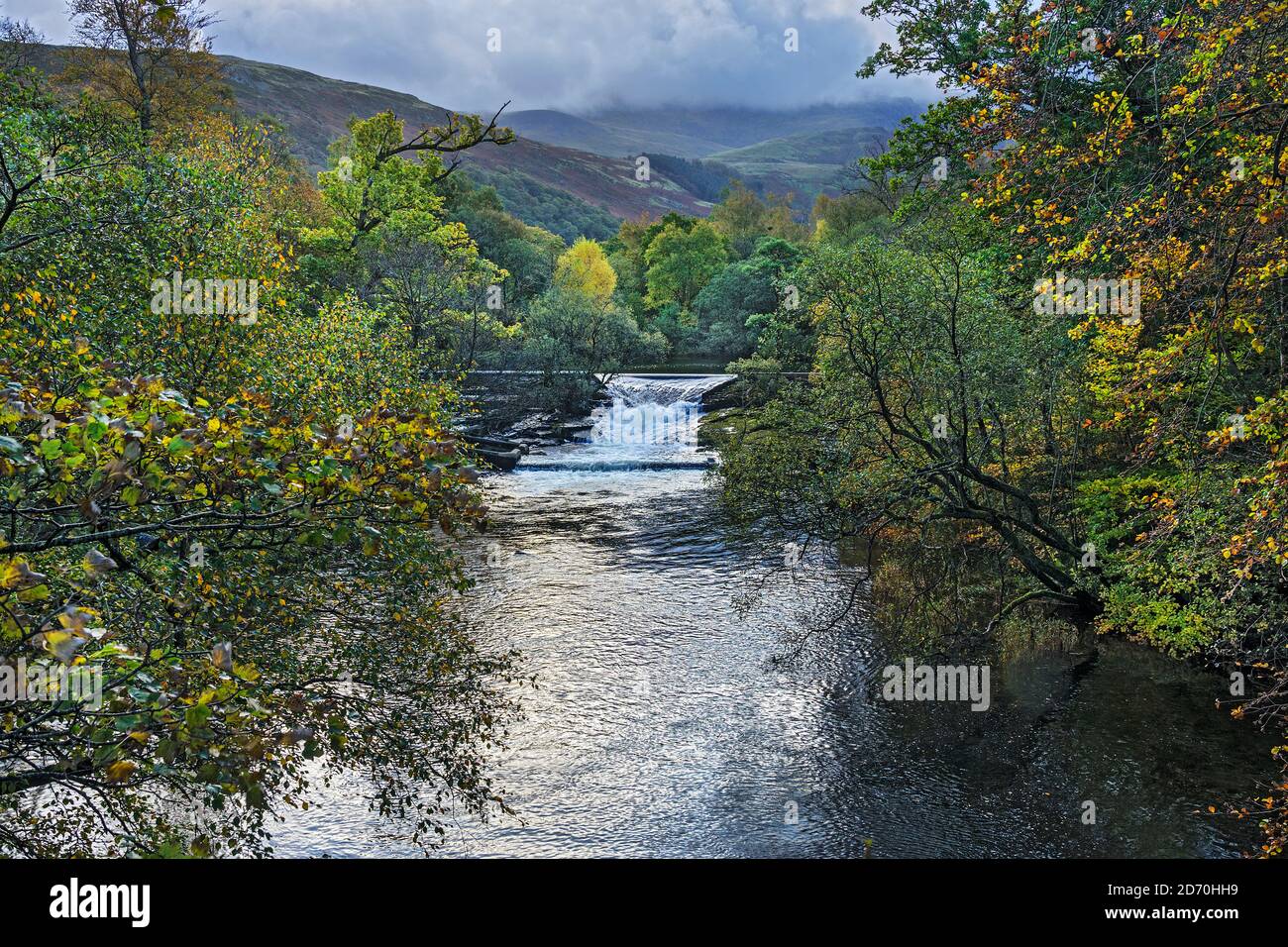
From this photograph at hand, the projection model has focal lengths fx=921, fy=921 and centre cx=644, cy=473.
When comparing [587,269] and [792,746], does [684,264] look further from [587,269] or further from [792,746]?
[792,746]

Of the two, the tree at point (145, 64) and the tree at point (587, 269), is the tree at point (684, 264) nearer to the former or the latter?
the tree at point (587, 269)

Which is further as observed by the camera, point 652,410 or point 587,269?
point 587,269

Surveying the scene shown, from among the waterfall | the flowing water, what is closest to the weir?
the waterfall

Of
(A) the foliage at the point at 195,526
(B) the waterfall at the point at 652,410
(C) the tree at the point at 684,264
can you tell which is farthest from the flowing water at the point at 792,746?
(C) the tree at the point at 684,264

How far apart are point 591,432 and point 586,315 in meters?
8.78

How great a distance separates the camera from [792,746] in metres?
17.5

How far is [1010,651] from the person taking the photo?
2134 cm

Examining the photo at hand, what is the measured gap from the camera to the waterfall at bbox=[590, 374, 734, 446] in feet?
169

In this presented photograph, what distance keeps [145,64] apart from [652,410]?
33426mm

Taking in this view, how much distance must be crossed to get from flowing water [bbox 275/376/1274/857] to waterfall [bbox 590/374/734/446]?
2453cm

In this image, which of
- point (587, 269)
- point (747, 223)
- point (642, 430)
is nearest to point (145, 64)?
point (642, 430)
